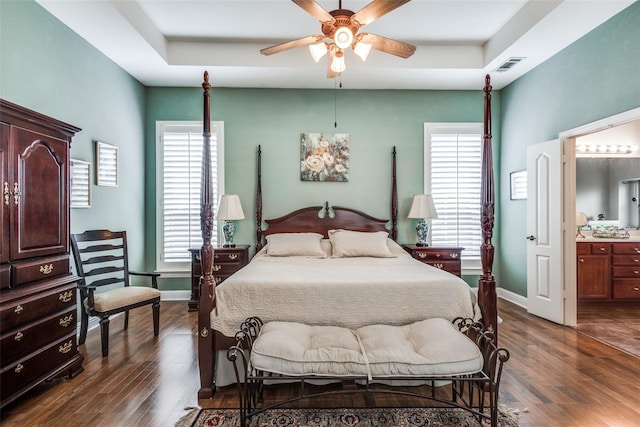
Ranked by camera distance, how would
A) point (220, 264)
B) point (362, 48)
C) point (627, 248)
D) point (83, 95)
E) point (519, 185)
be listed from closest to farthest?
point (362, 48) → point (83, 95) → point (220, 264) → point (627, 248) → point (519, 185)

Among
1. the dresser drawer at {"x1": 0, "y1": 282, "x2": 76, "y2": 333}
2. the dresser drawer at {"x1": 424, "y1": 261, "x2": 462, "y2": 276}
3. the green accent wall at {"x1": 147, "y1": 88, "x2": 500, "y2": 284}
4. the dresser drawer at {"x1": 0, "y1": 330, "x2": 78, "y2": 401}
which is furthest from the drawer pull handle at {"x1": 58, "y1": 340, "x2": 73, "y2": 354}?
the dresser drawer at {"x1": 424, "y1": 261, "x2": 462, "y2": 276}

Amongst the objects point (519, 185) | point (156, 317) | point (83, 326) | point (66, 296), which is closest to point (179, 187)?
point (156, 317)

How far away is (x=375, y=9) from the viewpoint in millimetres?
2420

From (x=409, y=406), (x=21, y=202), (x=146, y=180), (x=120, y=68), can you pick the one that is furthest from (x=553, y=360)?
(x=120, y=68)

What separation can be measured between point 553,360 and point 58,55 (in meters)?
5.18

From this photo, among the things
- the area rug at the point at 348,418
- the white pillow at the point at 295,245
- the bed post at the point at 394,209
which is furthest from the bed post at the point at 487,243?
the bed post at the point at 394,209

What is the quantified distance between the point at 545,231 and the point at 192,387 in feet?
13.2

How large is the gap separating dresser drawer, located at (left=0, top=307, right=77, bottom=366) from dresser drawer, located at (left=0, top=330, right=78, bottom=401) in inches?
1.7

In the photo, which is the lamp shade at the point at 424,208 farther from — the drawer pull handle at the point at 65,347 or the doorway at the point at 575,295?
the drawer pull handle at the point at 65,347

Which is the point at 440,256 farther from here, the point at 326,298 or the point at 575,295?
the point at 326,298

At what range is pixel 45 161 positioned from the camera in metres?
2.51

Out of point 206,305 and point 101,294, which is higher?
point 206,305

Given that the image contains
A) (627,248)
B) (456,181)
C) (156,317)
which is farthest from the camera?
(456,181)

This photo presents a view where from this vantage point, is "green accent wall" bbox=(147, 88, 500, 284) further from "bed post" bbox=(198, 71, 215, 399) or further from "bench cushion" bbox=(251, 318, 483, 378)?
"bench cushion" bbox=(251, 318, 483, 378)
